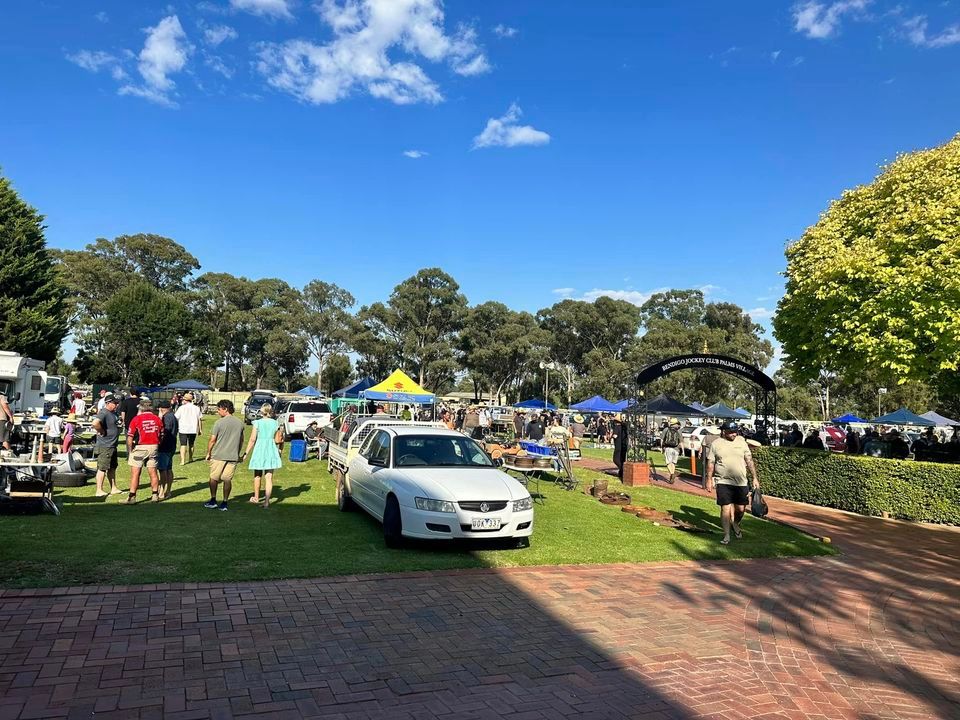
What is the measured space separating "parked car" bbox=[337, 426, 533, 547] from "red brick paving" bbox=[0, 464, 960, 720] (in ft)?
2.12

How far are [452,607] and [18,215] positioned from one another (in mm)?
39931

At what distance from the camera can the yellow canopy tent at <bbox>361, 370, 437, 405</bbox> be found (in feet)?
79.9

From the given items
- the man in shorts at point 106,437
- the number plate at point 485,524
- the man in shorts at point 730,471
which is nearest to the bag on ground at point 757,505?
the man in shorts at point 730,471

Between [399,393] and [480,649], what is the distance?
795 inches

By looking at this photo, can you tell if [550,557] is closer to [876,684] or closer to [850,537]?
[876,684]

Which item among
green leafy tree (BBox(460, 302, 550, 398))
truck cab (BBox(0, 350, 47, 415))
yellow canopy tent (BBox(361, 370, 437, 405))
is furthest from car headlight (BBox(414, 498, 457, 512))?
green leafy tree (BBox(460, 302, 550, 398))

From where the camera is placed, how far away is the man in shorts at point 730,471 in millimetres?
8500

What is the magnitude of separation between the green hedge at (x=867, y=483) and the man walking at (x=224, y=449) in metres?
11.6

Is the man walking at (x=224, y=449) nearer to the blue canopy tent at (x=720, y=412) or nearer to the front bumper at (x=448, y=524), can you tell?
the front bumper at (x=448, y=524)

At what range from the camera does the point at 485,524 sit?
271 inches

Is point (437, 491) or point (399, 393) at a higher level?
point (399, 393)

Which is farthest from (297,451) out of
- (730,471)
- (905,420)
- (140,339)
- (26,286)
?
(140,339)

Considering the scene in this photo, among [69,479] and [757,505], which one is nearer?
[757,505]

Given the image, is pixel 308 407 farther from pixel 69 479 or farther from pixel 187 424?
pixel 69 479
